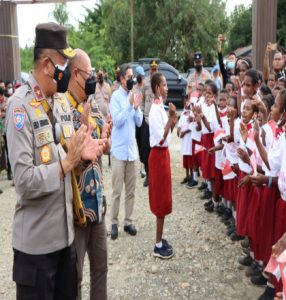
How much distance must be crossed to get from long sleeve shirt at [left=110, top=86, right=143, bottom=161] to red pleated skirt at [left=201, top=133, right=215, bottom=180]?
4.07ft

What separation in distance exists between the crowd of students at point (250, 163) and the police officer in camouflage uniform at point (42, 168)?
120 cm

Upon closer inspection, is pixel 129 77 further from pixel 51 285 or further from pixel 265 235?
pixel 51 285

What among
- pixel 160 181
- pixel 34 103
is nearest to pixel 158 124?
pixel 160 181

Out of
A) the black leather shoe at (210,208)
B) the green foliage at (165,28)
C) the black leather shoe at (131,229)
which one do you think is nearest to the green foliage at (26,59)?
the green foliage at (165,28)

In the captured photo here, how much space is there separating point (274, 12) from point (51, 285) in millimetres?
6534

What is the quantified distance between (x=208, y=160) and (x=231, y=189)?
909mm

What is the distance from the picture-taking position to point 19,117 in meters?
2.18

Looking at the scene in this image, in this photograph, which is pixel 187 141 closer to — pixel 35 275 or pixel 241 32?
pixel 35 275

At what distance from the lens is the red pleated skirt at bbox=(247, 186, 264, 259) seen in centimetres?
375

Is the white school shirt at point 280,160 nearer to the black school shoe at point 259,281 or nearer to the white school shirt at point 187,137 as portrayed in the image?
the black school shoe at point 259,281

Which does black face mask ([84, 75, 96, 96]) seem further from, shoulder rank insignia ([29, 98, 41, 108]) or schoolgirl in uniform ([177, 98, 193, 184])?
schoolgirl in uniform ([177, 98, 193, 184])

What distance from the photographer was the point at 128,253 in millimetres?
4664

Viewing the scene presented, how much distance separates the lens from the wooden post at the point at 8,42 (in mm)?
9797

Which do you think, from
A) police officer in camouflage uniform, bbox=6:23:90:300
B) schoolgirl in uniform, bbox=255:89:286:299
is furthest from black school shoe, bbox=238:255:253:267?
police officer in camouflage uniform, bbox=6:23:90:300
